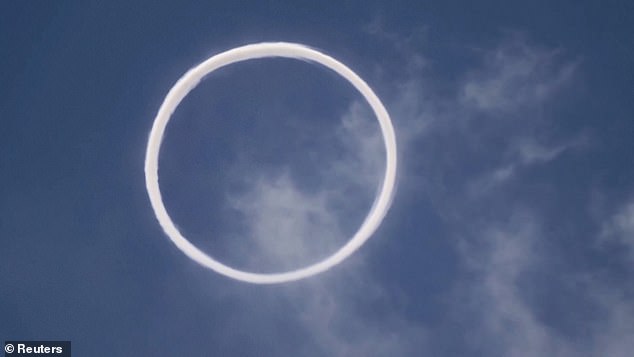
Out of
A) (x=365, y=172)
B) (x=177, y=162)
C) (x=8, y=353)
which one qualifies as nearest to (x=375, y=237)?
(x=365, y=172)

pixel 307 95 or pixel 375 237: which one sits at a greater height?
pixel 307 95

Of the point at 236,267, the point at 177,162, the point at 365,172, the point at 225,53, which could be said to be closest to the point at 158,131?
the point at 177,162

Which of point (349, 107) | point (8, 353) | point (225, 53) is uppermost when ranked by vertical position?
point (225, 53)

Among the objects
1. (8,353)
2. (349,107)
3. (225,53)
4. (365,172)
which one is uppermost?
(225,53)

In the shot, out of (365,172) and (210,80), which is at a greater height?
(210,80)

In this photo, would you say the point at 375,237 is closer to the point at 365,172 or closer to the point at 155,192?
the point at 365,172

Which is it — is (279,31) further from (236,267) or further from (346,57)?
(236,267)
